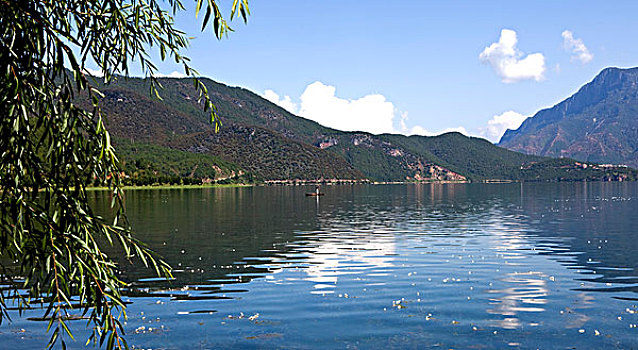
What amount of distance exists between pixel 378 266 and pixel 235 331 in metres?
19.9

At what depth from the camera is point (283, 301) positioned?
30.1 m

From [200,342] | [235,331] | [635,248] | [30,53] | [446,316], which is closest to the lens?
[30,53]

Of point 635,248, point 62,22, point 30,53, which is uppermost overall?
point 62,22

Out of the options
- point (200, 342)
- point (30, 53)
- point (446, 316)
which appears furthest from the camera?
point (446, 316)

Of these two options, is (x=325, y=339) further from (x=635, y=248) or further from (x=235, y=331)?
(x=635, y=248)

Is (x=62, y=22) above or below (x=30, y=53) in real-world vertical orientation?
above

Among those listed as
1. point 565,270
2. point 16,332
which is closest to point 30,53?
point 16,332

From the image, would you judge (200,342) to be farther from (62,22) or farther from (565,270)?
(565,270)

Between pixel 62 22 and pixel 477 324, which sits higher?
pixel 62 22

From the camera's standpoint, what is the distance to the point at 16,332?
23.9 m

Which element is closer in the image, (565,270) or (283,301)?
(283,301)

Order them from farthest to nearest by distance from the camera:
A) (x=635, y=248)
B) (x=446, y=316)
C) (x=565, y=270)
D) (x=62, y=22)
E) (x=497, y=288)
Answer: (x=635, y=248), (x=565, y=270), (x=497, y=288), (x=446, y=316), (x=62, y=22)

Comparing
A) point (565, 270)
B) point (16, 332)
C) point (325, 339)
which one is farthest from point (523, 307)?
point (16, 332)

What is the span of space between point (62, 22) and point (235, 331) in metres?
16.0
